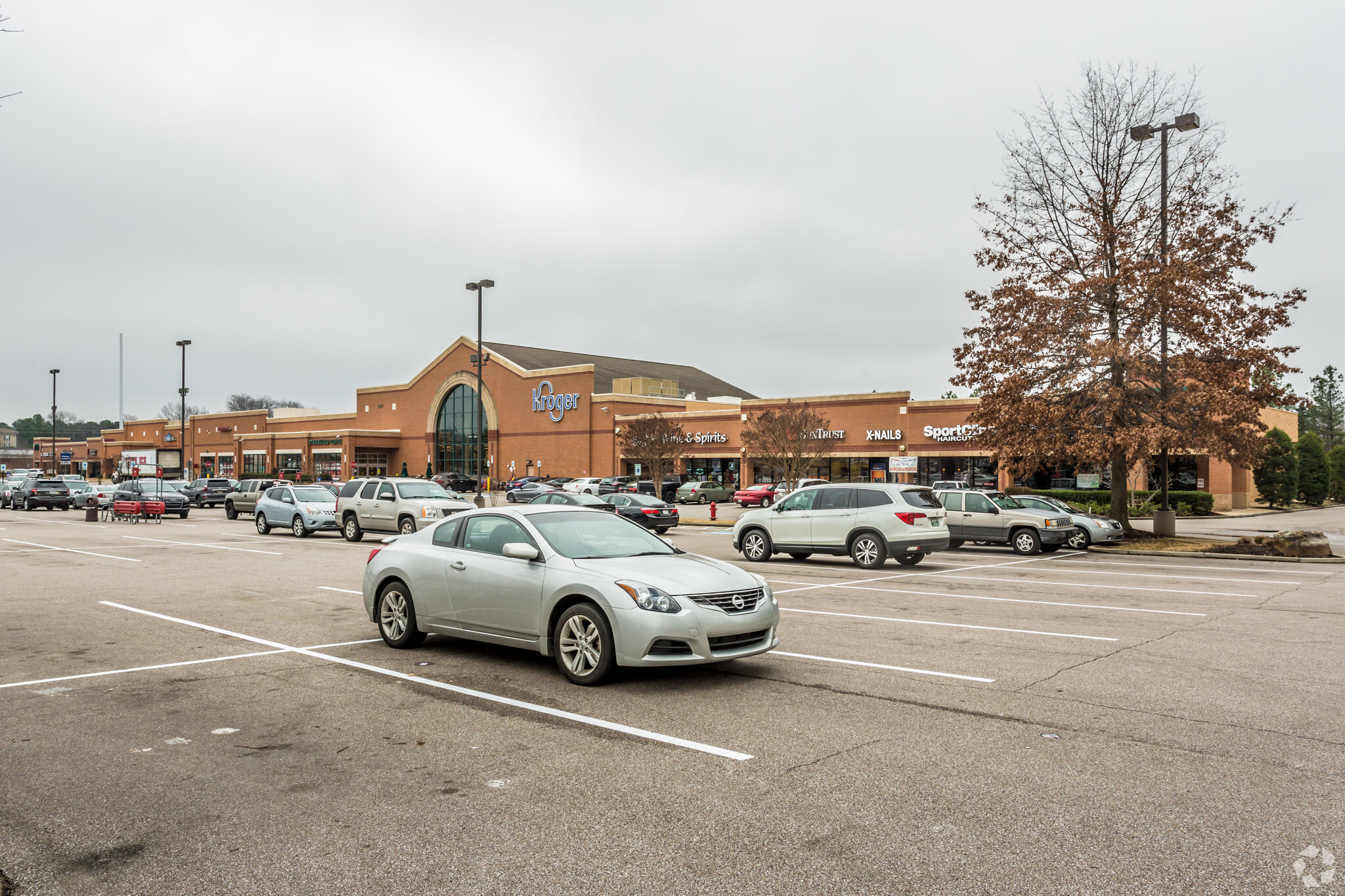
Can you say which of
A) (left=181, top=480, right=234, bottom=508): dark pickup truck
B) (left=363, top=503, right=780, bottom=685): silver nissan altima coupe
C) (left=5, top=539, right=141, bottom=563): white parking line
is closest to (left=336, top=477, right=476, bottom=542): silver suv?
(left=5, top=539, right=141, bottom=563): white parking line

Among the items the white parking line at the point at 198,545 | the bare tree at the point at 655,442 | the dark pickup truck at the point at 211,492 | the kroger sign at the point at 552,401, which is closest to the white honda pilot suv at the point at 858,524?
the white parking line at the point at 198,545

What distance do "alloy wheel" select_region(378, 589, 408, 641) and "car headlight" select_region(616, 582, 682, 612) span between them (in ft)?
9.47

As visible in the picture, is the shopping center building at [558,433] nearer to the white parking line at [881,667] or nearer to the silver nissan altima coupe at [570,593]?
the white parking line at [881,667]

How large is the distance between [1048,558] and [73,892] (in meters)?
20.9

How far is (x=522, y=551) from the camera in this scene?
7.93 m

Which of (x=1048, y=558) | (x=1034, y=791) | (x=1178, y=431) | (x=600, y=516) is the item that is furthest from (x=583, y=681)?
(x=1178, y=431)

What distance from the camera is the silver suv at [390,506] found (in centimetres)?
2436

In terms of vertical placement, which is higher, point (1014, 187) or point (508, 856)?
point (1014, 187)

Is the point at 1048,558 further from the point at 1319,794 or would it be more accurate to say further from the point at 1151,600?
the point at 1319,794

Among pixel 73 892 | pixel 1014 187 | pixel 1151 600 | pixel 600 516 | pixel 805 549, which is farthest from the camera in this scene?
pixel 1014 187

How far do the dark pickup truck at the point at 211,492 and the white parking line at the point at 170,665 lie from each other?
145 feet

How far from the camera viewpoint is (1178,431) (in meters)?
23.6

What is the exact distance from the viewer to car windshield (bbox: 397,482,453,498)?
24.9 meters

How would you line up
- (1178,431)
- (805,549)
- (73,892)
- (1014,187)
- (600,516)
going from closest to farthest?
(73,892) < (600,516) < (805,549) < (1178,431) < (1014,187)
